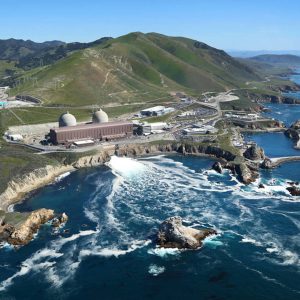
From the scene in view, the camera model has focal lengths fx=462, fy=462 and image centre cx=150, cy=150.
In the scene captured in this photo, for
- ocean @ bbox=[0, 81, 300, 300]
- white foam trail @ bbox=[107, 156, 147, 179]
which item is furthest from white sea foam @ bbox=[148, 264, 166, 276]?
white foam trail @ bbox=[107, 156, 147, 179]

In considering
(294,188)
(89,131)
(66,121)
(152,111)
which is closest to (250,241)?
(294,188)

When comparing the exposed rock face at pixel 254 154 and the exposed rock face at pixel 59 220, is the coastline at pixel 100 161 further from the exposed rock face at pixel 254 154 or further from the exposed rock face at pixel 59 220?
the exposed rock face at pixel 59 220

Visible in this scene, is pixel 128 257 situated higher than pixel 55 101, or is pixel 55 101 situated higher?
pixel 55 101

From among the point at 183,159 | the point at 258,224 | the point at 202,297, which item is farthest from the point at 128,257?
the point at 183,159

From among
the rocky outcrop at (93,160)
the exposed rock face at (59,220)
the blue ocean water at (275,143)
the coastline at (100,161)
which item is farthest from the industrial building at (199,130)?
the exposed rock face at (59,220)

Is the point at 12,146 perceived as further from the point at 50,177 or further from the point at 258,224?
the point at 258,224
